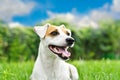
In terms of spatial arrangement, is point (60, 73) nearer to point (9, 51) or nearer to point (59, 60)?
point (59, 60)

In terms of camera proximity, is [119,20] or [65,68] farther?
[119,20]

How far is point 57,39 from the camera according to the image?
5.05 m

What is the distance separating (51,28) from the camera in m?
5.27

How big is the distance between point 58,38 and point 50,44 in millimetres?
133

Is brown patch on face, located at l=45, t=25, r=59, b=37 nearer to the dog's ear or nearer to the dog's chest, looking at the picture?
the dog's ear

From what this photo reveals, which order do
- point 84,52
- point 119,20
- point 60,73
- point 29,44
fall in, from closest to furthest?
point 60,73, point 29,44, point 84,52, point 119,20

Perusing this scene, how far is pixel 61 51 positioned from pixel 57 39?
0.55ft

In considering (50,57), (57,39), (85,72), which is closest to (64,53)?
(57,39)

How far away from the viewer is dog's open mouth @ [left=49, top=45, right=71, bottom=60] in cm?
485

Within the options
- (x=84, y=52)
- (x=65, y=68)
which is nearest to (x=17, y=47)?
(x=84, y=52)

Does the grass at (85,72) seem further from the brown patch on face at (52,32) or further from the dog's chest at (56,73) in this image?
the brown patch on face at (52,32)

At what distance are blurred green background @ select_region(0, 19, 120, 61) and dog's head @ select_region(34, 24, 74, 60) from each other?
36.8 ft

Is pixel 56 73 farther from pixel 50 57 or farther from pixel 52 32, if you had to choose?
pixel 52 32

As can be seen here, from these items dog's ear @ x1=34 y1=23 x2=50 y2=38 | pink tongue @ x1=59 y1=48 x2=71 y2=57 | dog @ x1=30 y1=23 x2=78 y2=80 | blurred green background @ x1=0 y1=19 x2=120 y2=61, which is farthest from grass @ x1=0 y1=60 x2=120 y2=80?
blurred green background @ x1=0 y1=19 x2=120 y2=61
